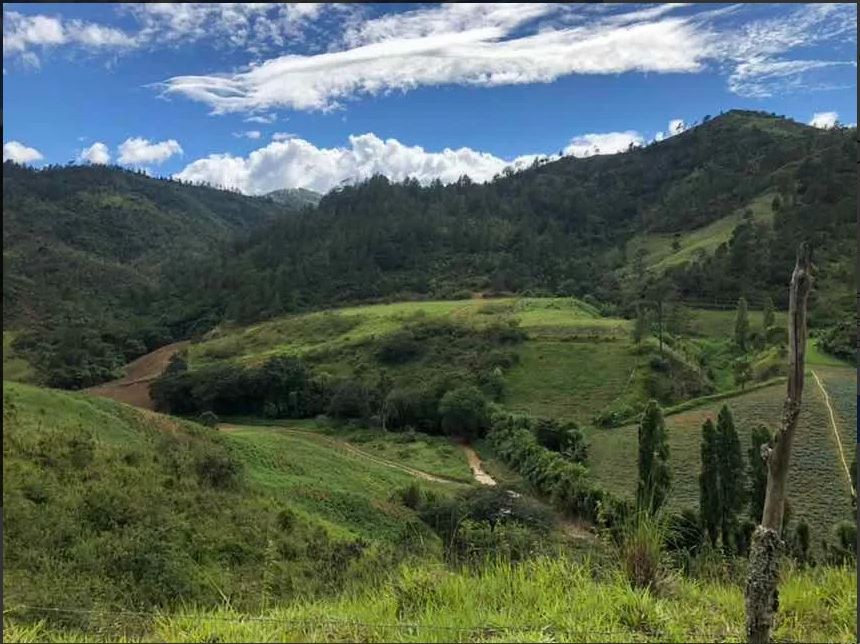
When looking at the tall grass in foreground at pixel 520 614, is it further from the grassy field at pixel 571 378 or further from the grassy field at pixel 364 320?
the grassy field at pixel 364 320

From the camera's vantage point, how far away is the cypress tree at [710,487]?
11.9 meters

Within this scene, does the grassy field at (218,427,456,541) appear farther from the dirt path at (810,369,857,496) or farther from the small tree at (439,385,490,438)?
the dirt path at (810,369,857,496)

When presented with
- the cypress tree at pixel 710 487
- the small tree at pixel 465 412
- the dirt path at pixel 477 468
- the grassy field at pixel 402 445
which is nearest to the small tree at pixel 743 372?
the cypress tree at pixel 710 487

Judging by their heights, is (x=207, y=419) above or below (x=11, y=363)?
below

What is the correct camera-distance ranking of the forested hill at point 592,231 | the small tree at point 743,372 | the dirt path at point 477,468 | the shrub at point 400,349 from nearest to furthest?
the dirt path at point 477,468 < the small tree at point 743,372 < the forested hill at point 592,231 < the shrub at point 400,349

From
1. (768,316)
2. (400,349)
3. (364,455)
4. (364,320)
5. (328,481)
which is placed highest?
(364,320)

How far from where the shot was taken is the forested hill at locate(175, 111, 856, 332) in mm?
24766

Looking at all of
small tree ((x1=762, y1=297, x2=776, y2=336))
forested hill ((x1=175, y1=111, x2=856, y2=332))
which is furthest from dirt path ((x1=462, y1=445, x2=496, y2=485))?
forested hill ((x1=175, y1=111, x2=856, y2=332))

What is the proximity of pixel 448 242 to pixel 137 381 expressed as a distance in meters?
35.0

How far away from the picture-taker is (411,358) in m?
35.9

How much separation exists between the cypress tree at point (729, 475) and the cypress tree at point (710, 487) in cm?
8

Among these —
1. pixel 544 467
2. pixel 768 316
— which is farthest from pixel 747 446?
pixel 544 467

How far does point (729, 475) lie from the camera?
1267 centimetres

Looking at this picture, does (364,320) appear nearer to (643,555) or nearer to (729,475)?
(729,475)
